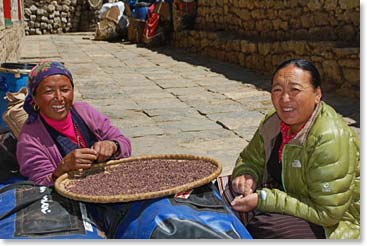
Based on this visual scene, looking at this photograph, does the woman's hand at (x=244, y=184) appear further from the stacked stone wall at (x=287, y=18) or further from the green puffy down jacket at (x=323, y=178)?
the stacked stone wall at (x=287, y=18)

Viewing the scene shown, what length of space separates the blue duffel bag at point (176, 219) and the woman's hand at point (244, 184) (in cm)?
11

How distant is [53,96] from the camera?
8.43 feet

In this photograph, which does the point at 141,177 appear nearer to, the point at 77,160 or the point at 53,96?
the point at 77,160

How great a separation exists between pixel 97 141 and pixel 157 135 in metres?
2.18

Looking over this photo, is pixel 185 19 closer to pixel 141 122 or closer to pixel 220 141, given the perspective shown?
pixel 141 122

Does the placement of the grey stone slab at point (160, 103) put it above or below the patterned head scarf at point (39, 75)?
below

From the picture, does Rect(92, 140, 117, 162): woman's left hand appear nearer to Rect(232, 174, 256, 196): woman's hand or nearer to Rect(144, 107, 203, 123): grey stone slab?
Rect(232, 174, 256, 196): woman's hand

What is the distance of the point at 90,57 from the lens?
11250 mm

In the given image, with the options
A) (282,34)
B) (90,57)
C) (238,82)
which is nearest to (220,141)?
(238,82)

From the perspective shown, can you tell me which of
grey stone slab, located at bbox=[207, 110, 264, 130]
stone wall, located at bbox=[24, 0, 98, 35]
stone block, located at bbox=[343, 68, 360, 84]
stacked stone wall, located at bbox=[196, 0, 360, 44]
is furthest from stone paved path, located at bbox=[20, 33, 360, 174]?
stone wall, located at bbox=[24, 0, 98, 35]

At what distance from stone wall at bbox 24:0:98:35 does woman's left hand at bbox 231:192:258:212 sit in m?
18.3

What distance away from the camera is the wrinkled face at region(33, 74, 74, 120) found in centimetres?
257

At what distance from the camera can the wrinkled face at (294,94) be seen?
213 centimetres

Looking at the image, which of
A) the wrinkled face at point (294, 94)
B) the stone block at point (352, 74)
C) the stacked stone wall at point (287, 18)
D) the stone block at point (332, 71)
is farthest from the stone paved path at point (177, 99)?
the wrinkled face at point (294, 94)
